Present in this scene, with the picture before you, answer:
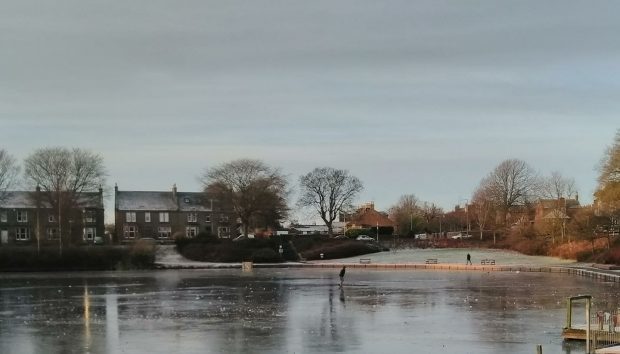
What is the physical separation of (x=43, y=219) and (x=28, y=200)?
3.68 meters

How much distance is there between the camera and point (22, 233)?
355 ft

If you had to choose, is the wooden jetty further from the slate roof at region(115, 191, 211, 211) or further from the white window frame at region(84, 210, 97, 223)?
the slate roof at region(115, 191, 211, 211)

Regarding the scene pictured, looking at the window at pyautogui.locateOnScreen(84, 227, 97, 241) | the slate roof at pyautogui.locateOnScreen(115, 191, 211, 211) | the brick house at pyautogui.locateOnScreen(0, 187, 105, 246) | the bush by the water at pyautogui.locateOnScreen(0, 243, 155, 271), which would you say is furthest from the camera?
the slate roof at pyautogui.locateOnScreen(115, 191, 211, 211)

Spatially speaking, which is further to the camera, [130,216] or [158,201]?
[158,201]

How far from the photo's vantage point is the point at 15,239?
351 ft

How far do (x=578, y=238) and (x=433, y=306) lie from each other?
45701 mm

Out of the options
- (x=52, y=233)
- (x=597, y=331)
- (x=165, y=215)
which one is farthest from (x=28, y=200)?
(x=597, y=331)

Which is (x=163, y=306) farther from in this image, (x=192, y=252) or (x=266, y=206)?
(x=266, y=206)

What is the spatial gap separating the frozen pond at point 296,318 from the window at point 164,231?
6980cm

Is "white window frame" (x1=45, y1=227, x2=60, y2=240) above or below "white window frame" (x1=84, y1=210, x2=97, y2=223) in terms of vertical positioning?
below

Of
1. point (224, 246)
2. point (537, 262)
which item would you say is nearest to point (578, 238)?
point (537, 262)

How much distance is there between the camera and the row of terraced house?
9169cm

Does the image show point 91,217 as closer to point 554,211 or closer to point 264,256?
point 264,256

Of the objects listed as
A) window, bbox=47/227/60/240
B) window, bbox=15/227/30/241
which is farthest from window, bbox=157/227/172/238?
window, bbox=47/227/60/240
